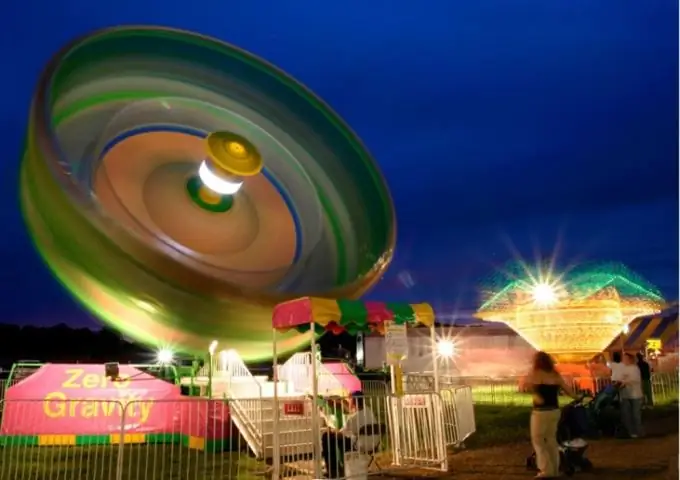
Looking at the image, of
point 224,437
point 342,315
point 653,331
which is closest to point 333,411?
point 224,437

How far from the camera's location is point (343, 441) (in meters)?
8.59

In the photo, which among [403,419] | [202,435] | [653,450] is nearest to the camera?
[403,419]

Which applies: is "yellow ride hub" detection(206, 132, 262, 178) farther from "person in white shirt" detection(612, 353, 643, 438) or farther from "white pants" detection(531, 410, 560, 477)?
"person in white shirt" detection(612, 353, 643, 438)

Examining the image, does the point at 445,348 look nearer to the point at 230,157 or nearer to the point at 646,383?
the point at 646,383

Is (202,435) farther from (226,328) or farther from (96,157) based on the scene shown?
(96,157)

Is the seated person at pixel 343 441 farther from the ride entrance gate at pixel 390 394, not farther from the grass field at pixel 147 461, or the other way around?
the grass field at pixel 147 461

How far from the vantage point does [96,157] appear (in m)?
9.38

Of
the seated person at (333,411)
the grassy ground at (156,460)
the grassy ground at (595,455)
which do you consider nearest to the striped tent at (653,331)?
the grassy ground at (595,455)

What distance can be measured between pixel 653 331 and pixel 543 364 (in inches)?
984

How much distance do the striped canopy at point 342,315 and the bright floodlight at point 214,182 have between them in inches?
96.8

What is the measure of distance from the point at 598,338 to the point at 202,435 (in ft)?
45.7

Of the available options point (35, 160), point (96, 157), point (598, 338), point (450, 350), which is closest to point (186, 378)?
point (96, 157)

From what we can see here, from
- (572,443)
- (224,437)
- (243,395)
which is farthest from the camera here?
(243,395)

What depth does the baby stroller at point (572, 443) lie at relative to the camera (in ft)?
29.4
